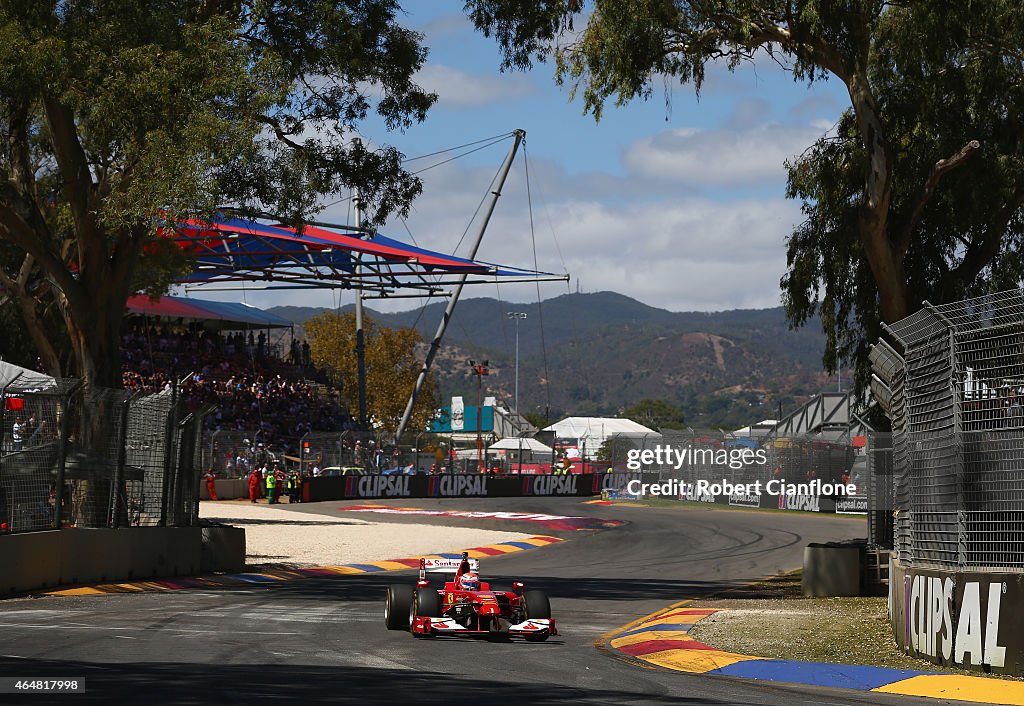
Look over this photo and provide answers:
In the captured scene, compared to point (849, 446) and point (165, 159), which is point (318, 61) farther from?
point (849, 446)

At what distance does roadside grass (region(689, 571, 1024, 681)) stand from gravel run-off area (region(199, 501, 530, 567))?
32.0 ft

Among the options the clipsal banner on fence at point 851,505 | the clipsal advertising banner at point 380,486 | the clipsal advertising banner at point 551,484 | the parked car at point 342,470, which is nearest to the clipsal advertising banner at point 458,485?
the clipsal advertising banner at point 380,486

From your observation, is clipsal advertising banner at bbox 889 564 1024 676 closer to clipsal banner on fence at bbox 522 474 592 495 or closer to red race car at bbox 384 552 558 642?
red race car at bbox 384 552 558 642

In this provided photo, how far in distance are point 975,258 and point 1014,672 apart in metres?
12.7

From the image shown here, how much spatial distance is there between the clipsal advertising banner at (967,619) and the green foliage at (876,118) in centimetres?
897

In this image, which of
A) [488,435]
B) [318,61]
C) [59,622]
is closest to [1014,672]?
[59,622]

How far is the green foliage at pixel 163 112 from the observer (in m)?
18.8

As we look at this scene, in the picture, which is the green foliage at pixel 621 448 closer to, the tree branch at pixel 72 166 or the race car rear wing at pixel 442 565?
the tree branch at pixel 72 166

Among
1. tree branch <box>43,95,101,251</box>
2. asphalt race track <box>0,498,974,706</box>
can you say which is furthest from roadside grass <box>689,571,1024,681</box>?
tree branch <box>43,95,101,251</box>

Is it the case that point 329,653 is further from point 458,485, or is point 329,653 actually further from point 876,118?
point 458,485

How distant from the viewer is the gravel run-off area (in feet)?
82.1

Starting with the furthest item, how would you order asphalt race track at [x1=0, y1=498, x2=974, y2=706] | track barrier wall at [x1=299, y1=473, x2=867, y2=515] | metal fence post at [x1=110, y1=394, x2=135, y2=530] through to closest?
track barrier wall at [x1=299, y1=473, x2=867, y2=515] < metal fence post at [x1=110, y1=394, x2=135, y2=530] < asphalt race track at [x1=0, y1=498, x2=974, y2=706]

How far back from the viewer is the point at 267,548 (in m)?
26.4

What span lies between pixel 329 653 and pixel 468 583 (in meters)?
2.42
